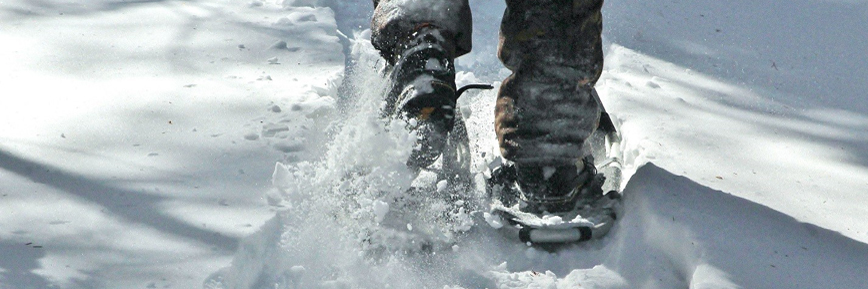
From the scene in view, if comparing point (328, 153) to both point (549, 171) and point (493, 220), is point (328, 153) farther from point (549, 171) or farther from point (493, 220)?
point (549, 171)

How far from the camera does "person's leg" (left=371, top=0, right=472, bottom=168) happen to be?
6.98ft

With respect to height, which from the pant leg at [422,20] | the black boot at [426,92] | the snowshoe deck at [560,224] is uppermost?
the pant leg at [422,20]

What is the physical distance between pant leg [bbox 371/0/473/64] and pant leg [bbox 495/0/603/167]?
242mm

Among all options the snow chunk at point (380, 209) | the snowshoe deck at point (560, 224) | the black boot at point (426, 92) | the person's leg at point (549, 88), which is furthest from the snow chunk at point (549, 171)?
the snow chunk at point (380, 209)

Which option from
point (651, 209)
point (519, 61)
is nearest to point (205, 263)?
point (519, 61)

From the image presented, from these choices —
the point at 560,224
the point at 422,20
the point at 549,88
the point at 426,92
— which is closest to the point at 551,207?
the point at 560,224

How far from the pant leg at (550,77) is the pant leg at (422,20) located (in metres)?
0.24

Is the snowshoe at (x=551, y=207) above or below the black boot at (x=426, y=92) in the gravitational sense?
below

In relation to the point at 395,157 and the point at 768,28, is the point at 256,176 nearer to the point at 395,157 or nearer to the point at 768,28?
the point at 395,157

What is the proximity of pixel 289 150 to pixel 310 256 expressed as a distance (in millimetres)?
520

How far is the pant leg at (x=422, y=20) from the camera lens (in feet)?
7.60

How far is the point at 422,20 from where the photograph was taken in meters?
2.32

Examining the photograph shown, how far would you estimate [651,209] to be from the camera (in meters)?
2.07

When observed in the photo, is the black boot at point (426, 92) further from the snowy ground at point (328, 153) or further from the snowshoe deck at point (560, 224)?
the snowshoe deck at point (560, 224)
